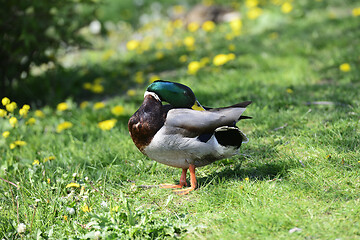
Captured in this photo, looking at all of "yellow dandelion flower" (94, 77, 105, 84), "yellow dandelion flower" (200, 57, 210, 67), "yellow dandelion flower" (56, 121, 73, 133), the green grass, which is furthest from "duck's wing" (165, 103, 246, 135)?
"yellow dandelion flower" (94, 77, 105, 84)

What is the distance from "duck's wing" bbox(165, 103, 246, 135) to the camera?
2.81 metres

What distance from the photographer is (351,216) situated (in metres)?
2.45

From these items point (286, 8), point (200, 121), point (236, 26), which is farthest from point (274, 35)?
point (200, 121)

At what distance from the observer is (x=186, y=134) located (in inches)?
111

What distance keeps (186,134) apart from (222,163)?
28.5 inches

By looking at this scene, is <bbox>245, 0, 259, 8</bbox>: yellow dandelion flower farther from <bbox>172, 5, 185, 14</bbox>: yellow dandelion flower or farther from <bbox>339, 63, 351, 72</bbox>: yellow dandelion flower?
<bbox>339, 63, 351, 72</bbox>: yellow dandelion flower

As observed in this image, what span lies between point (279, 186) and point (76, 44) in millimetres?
4161

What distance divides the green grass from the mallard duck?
30cm

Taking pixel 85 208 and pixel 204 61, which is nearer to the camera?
pixel 85 208

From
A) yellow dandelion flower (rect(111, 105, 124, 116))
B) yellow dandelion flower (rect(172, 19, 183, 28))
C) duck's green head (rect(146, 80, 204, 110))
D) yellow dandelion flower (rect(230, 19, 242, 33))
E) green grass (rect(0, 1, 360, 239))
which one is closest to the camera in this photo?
green grass (rect(0, 1, 360, 239))

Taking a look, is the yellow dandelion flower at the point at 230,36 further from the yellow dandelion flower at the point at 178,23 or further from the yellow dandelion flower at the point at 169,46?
the yellow dandelion flower at the point at 178,23

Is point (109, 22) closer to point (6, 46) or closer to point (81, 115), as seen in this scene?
point (6, 46)

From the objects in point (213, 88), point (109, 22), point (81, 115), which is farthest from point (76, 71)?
point (109, 22)

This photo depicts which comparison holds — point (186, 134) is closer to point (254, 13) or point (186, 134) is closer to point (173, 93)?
point (173, 93)
